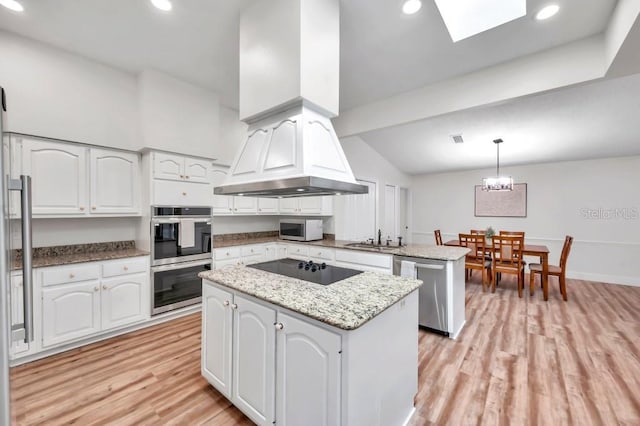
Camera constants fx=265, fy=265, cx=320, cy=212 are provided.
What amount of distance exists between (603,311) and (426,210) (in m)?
3.81

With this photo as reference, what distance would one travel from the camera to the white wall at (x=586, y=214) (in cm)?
468

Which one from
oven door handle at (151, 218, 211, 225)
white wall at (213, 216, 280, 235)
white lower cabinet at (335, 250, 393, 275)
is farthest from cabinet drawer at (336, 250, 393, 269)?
oven door handle at (151, 218, 211, 225)

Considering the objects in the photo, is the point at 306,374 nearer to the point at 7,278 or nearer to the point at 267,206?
the point at 7,278

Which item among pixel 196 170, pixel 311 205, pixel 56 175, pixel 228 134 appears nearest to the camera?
pixel 56 175

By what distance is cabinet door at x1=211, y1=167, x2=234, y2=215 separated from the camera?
3.93m

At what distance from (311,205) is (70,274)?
3.10 metres

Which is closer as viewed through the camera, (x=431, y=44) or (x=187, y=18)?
(x=187, y=18)

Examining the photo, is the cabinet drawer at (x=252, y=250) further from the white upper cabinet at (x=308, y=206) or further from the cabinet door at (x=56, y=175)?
the cabinet door at (x=56, y=175)

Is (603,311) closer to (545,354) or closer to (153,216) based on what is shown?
(545,354)

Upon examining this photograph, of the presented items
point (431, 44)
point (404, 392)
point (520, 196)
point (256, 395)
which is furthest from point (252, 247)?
point (520, 196)

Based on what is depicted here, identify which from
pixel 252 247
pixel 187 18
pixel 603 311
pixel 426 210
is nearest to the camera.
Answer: pixel 187 18

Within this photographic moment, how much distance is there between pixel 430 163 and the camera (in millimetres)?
6051

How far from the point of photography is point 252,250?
13.7ft

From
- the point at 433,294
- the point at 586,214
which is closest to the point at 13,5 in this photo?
the point at 433,294
